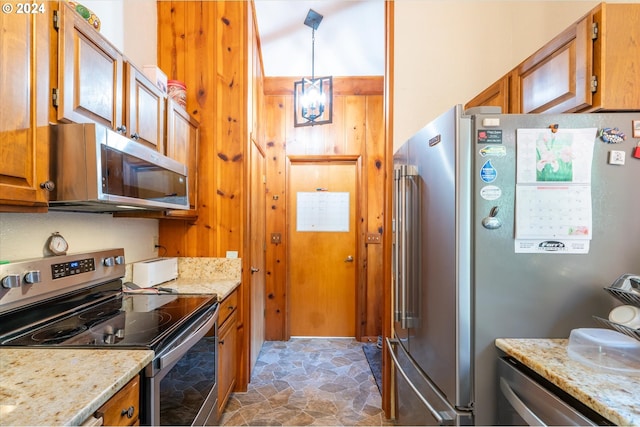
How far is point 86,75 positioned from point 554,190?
1941 millimetres

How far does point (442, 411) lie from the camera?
3.86 ft

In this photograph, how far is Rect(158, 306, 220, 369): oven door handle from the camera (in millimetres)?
1038

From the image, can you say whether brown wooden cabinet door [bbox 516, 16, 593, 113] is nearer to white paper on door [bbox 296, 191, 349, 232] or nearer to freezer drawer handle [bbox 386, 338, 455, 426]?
freezer drawer handle [bbox 386, 338, 455, 426]

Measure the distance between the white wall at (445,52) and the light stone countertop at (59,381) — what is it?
1.89 metres

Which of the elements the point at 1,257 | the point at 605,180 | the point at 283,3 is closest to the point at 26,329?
the point at 1,257

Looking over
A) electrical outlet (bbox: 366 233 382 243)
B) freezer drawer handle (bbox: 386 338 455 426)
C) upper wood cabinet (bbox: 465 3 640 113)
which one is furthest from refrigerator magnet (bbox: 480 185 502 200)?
electrical outlet (bbox: 366 233 382 243)

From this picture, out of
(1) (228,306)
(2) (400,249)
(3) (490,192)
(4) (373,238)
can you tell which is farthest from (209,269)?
(3) (490,192)

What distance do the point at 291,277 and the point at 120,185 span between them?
238 cm

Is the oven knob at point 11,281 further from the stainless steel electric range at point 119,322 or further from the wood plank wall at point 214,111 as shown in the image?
the wood plank wall at point 214,111

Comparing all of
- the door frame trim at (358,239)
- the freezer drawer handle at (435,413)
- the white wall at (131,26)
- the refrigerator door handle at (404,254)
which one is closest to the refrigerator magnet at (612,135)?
the refrigerator door handle at (404,254)

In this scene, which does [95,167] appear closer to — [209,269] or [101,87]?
[101,87]

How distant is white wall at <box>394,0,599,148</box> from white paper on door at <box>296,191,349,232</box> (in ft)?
4.65

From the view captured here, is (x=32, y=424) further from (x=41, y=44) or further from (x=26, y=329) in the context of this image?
(x=41, y=44)

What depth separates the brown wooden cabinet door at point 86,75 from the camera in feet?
3.43
